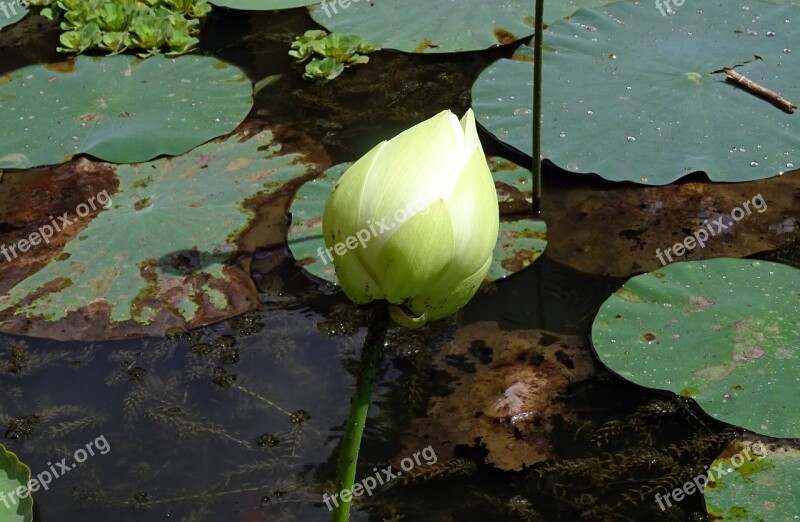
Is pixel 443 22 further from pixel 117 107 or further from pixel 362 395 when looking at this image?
pixel 362 395

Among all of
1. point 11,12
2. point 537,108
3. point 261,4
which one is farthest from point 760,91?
point 11,12

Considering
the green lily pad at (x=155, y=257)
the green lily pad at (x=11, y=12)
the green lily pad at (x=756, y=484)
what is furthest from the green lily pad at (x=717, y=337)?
the green lily pad at (x=11, y=12)

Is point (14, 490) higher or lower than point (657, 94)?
lower

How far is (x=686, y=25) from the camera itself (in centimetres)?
372

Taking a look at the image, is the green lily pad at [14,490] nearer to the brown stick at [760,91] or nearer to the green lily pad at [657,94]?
the green lily pad at [657,94]

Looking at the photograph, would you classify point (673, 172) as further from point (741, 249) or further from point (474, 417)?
point (474, 417)

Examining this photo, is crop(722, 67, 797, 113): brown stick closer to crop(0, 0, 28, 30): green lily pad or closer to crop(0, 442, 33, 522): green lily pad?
crop(0, 442, 33, 522): green lily pad

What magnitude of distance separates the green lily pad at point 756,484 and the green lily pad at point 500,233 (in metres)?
0.91

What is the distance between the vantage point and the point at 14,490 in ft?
6.75

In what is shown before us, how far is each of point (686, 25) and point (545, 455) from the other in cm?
208

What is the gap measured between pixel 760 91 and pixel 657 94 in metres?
0.36

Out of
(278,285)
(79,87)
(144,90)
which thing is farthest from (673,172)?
(79,87)

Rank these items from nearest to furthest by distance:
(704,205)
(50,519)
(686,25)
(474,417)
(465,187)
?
(465,187) < (50,519) < (474,417) < (704,205) < (686,25)

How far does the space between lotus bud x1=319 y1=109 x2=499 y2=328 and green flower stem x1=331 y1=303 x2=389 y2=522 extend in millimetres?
53
